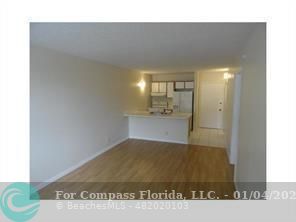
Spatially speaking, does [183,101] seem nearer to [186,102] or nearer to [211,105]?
[186,102]

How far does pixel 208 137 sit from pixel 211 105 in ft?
5.81

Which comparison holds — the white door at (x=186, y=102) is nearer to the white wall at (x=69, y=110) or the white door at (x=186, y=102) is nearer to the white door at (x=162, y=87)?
the white door at (x=162, y=87)

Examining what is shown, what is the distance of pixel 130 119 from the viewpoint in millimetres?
6148

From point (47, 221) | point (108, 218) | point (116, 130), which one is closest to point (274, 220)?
point (108, 218)

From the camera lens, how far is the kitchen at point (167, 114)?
5660mm

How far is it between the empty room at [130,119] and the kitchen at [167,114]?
0.10 ft

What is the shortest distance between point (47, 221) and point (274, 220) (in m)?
1.01

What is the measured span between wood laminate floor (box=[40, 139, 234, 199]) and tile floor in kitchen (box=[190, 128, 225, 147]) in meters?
0.54

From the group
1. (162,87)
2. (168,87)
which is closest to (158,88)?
(162,87)

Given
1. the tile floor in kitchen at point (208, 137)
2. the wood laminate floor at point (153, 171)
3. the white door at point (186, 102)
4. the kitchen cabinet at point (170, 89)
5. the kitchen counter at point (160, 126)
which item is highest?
the kitchen cabinet at point (170, 89)

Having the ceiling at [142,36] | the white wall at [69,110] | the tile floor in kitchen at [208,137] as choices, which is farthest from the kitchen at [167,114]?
the ceiling at [142,36]

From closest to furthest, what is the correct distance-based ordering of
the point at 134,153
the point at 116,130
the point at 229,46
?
the point at 229,46
the point at 134,153
the point at 116,130

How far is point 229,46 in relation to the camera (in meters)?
2.82
